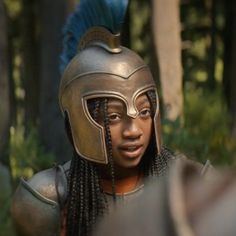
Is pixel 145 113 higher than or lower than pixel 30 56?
higher

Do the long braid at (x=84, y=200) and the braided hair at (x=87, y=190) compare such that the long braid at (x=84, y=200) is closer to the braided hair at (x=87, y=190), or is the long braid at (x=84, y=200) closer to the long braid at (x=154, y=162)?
the braided hair at (x=87, y=190)

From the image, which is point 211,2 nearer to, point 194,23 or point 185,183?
point 194,23

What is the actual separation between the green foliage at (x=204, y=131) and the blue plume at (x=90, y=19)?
15.2ft

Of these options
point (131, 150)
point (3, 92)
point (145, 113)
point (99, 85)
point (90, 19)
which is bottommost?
point (3, 92)

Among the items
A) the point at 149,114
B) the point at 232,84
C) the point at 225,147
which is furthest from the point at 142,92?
the point at 232,84

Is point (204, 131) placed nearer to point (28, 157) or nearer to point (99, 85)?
point (28, 157)

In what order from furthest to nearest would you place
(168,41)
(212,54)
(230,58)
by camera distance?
1. (212,54)
2. (230,58)
3. (168,41)

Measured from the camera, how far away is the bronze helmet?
3.64 m

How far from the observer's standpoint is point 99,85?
3.67m

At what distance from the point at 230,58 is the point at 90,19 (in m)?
12.2

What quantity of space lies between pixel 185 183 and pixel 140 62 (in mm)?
2639

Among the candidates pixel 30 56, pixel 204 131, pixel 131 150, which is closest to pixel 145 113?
pixel 131 150

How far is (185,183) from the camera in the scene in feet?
3.90

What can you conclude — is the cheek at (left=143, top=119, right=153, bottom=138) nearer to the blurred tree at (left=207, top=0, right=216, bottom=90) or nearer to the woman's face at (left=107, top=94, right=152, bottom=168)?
the woman's face at (left=107, top=94, right=152, bottom=168)
